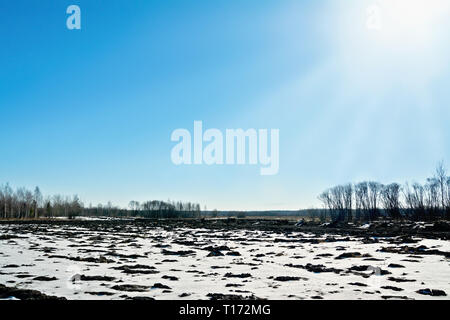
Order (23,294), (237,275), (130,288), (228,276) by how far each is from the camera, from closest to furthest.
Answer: (23,294)
(130,288)
(228,276)
(237,275)

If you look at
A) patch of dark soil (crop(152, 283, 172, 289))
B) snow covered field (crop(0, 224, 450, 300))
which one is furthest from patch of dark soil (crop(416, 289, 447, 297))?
patch of dark soil (crop(152, 283, 172, 289))

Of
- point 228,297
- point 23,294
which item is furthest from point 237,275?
point 23,294

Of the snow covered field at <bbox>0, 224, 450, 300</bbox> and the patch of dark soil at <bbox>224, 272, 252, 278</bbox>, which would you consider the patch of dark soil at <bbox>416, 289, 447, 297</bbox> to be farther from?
the patch of dark soil at <bbox>224, 272, 252, 278</bbox>

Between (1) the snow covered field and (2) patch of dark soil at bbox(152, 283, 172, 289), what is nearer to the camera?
(1) the snow covered field

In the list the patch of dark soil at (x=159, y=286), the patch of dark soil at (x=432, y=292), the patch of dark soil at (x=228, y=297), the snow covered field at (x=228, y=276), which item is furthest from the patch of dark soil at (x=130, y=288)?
the patch of dark soil at (x=432, y=292)

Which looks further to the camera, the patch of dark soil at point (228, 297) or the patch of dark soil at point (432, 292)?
the patch of dark soil at point (432, 292)

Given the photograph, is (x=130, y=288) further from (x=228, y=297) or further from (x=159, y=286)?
(x=228, y=297)

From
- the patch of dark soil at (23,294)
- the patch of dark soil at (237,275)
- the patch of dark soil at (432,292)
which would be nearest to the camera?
the patch of dark soil at (23,294)

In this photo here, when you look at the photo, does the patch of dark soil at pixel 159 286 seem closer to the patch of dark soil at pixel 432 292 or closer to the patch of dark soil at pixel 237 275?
the patch of dark soil at pixel 237 275

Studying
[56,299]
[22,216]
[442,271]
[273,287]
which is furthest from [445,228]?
[22,216]

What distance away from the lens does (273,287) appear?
38.7 ft

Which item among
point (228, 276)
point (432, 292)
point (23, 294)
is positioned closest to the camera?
point (23, 294)
